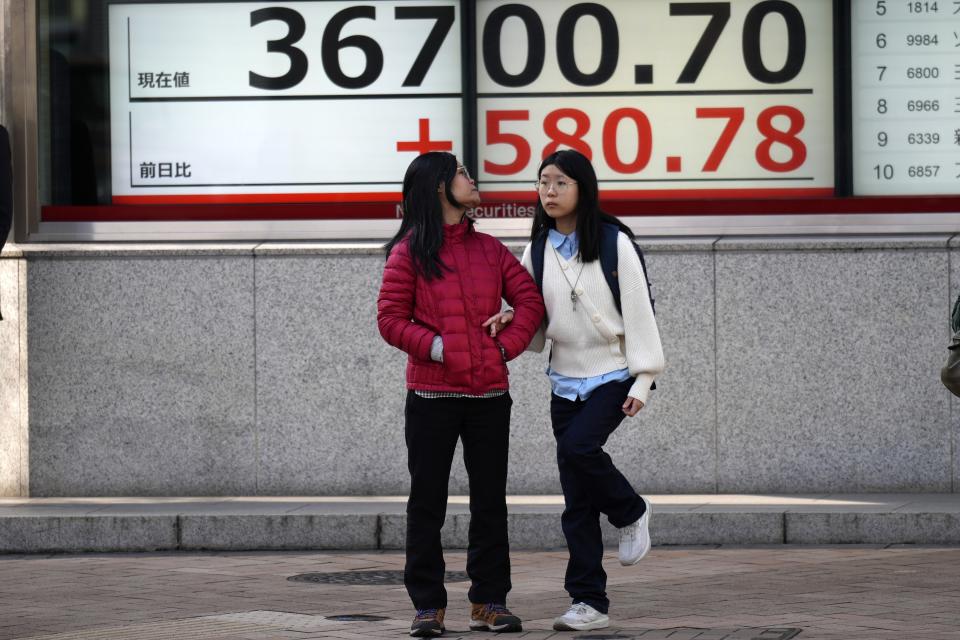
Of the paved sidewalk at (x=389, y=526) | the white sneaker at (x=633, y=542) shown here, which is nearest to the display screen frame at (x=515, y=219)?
the paved sidewalk at (x=389, y=526)

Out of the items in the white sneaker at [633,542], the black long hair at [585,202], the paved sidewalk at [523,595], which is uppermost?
the black long hair at [585,202]

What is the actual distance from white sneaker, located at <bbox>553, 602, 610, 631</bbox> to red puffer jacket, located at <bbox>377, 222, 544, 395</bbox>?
2.76 feet

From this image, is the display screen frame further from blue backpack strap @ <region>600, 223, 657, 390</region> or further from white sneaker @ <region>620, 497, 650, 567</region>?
white sneaker @ <region>620, 497, 650, 567</region>

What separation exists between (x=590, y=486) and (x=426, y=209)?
115 cm

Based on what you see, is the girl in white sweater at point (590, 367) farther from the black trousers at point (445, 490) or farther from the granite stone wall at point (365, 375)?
the granite stone wall at point (365, 375)

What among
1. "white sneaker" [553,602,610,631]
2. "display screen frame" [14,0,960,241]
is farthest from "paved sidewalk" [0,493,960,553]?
"white sneaker" [553,602,610,631]

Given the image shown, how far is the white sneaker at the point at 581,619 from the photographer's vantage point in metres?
5.77

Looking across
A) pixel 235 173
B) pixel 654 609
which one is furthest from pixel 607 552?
pixel 235 173

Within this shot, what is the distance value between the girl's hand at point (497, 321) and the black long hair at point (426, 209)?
242mm

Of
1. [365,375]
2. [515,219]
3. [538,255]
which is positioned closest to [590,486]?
[538,255]

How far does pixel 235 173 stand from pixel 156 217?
0.59 m

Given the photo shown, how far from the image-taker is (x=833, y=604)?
21.0ft

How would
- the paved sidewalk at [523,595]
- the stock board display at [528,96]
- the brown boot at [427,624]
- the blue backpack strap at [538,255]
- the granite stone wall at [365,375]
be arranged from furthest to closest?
the stock board display at [528,96], the granite stone wall at [365,375], the blue backpack strap at [538,255], the paved sidewalk at [523,595], the brown boot at [427,624]

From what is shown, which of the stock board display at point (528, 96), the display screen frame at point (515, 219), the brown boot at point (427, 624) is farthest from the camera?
the stock board display at point (528, 96)
